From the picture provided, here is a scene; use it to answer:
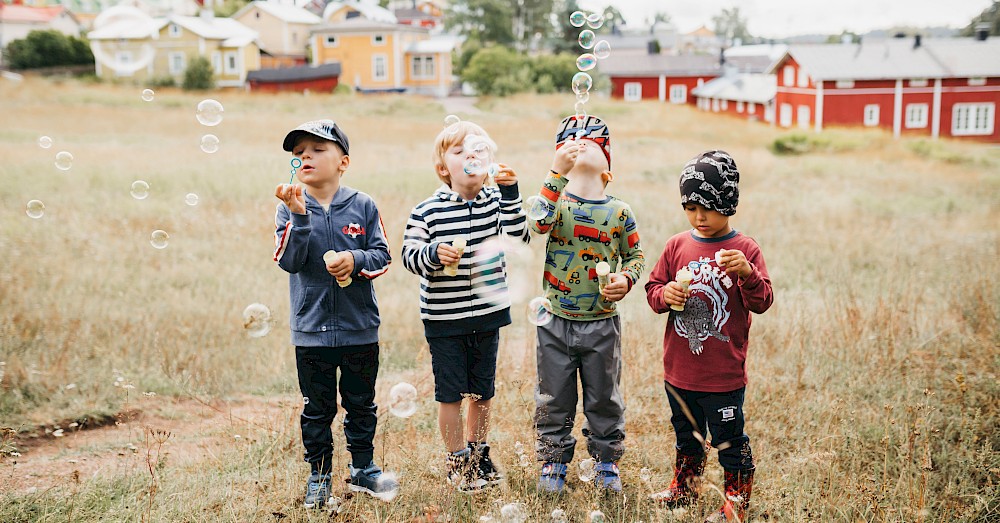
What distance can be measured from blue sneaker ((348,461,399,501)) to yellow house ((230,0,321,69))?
91.7 feet

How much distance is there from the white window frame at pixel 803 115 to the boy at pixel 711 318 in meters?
24.6

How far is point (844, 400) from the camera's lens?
465 cm

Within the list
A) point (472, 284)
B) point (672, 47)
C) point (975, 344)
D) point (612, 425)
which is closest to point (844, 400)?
point (975, 344)

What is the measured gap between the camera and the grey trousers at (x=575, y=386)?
3590mm

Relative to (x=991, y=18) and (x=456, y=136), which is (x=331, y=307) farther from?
(x=991, y=18)

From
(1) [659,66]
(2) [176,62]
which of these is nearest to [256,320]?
(2) [176,62]

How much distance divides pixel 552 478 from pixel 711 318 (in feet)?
3.34

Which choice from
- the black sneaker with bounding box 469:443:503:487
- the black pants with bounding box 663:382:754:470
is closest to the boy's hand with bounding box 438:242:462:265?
the black sneaker with bounding box 469:443:503:487

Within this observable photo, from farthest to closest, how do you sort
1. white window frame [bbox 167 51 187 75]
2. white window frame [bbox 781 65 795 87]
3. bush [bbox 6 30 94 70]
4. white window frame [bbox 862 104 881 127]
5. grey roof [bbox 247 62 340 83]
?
1. grey roof [bbox 247 62 340 83]
2. white window frame [bbox 781 65 795 87]
3. white window frame [bbox 167 51 187 75]
4. bush [bbox 6 30 94 70]
5. white window frame [bbox 862 104 881 127]

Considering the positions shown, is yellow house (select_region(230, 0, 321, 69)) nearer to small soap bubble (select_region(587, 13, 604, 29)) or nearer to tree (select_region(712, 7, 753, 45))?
small soap bubble (select_region(587, 13, 604, 29))

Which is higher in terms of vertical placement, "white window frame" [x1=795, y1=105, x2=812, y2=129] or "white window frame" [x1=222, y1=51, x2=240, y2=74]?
"white window frame" [x1=222, y1=51, x2=240, y2=74]

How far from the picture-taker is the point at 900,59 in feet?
77.7

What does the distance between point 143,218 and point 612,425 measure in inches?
323

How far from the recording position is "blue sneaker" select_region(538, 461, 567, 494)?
142 inches
